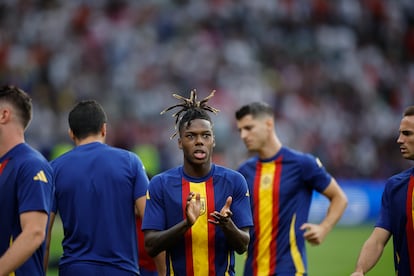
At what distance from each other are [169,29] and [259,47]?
2734 millimetres

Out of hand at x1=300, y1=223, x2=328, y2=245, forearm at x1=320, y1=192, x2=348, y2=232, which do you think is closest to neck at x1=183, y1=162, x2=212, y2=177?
hand at x1=300, y1=223, x2=328, y2=245

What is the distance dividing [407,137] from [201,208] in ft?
5.50

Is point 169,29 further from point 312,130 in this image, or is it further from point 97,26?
point 312,130

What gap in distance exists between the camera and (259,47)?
23.7m

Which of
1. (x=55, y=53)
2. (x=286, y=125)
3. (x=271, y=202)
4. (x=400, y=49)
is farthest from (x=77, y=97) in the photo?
(x=271, y=202)

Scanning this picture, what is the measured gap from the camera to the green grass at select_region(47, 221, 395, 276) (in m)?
12.9

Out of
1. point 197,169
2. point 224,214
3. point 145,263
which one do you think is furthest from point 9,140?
point 145,263

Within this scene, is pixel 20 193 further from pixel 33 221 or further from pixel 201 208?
pixel 201 208

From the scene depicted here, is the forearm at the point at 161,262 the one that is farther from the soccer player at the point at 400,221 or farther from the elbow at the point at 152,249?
the soccer player at the point at 400,221

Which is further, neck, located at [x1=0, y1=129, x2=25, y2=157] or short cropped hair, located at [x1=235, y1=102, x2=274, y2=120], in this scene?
short cropped hair, located at [x1=235, y1=102, x2=274, y2=120]

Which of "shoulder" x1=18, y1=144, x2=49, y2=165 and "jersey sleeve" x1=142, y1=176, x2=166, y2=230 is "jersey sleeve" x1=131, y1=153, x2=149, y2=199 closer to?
"jersey sleeve" x1=142, y1=176, x2=166, y2=230

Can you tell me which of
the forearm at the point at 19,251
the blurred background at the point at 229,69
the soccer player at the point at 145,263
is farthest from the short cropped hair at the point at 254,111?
the blurred background at the point at 229,69

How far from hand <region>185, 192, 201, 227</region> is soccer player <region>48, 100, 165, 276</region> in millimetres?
887

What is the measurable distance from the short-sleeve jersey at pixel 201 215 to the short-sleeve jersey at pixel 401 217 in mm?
1109
